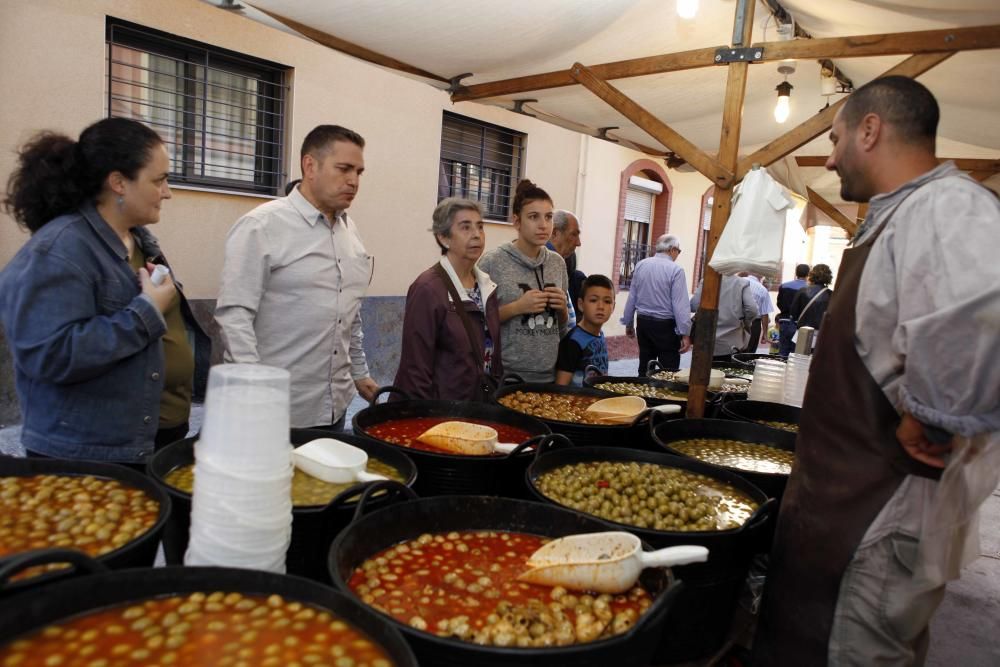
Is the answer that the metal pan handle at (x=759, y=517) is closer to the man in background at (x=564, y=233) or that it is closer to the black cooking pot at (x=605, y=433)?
the black cooking pot at (x=605, y=433)

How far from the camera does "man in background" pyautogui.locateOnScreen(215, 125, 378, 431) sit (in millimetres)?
2994

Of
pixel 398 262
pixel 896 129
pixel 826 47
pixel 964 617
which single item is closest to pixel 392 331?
pixel 398 262

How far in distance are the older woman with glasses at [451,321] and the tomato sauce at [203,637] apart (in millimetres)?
2087

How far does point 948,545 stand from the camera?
1.96 m

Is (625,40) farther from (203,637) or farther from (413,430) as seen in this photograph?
(203,637)

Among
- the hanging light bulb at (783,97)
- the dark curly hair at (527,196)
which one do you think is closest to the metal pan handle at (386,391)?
the dark curly hair at (527,196)

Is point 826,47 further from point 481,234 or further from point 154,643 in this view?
point 154,643

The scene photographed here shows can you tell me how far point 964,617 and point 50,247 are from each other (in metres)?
4.63

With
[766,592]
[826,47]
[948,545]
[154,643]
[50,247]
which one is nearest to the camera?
[154,643]

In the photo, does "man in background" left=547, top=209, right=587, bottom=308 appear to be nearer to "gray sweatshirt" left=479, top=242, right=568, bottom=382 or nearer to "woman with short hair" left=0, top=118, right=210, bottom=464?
"gray sweatshirt" left=479, top=242, right=568, bottom=382

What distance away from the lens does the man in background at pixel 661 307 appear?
7703 millimetres

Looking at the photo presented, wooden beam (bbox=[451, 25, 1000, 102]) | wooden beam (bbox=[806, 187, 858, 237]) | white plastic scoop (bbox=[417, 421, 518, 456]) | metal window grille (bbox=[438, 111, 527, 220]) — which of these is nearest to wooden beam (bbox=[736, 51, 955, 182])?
wooden beam (bbox=[451, 25, 1000, 102])

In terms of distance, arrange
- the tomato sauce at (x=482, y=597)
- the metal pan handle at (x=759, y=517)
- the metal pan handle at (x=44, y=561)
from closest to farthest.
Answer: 1. the metal pan handle at (x=44, y=561)
2. the tomato sauce at (x=482, y=597)
3. the metal pan handle at (x=759, y=517)

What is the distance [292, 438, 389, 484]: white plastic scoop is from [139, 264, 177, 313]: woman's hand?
2.29 ft
